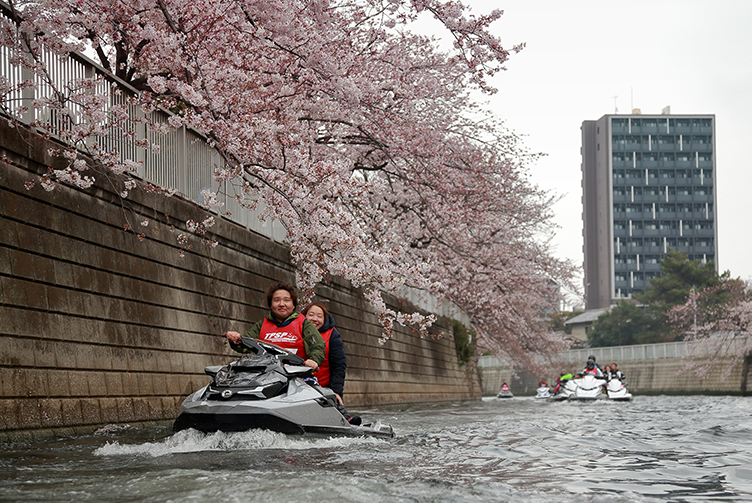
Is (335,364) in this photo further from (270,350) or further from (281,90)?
(281,90)

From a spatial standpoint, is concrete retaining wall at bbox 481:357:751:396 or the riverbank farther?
the riverbank

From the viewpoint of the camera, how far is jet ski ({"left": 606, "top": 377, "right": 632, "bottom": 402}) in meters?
33.8

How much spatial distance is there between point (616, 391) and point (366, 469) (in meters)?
28.8

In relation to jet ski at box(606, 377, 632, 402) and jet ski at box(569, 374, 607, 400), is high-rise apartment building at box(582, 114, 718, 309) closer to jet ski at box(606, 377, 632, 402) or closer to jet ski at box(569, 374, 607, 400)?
jet ski at box(606, 377, 632, 402)

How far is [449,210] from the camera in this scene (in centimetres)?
2277

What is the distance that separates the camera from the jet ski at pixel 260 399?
312 inches

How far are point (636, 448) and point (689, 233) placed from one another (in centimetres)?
13071

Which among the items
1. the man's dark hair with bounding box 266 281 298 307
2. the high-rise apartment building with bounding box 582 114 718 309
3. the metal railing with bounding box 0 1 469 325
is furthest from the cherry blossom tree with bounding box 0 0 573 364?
the high-rise apartment building with bounding box 582 114 718 309

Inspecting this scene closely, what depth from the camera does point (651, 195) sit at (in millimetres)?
135000

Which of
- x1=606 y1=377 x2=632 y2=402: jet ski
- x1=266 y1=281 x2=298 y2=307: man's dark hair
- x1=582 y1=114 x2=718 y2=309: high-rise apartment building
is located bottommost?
x1=606 y1=377 x2=632 y2=402: jet ski

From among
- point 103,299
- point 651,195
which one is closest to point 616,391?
point 103,299

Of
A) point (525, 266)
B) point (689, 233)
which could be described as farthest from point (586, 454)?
point (689, 233)

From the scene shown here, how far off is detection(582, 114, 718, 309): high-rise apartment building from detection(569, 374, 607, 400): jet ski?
102499 millimetres

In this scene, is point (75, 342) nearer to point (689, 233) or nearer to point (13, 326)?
point (13, 326)
